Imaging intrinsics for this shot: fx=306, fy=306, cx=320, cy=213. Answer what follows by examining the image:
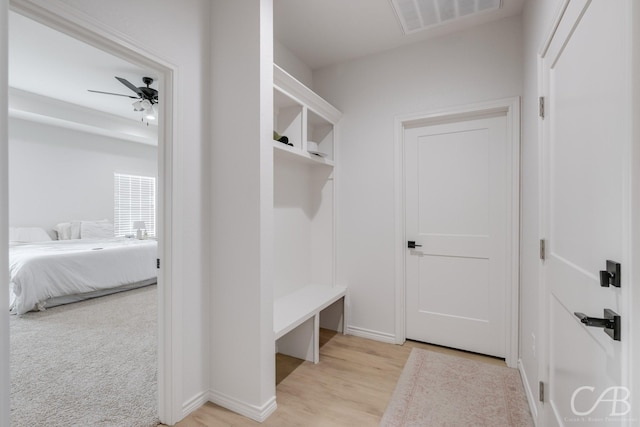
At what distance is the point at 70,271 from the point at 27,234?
6.45ft

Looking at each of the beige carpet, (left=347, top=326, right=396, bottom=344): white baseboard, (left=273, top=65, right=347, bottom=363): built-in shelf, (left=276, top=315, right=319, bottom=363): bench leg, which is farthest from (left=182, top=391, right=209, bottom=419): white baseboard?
(left=347, top=326, right=396, bottom=344): white baseboard

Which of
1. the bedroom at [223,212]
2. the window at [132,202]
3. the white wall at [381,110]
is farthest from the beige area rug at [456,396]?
the window at [132,202]

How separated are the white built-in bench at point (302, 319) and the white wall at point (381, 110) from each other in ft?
1.41

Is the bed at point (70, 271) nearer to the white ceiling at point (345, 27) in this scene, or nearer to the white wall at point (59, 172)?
the white wall at point (59, 172)

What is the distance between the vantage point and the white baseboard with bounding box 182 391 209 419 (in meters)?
1.82

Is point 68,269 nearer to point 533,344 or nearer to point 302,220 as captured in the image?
point 302,220

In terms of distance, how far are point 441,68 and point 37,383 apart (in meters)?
3.93

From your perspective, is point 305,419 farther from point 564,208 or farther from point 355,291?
point 564,208

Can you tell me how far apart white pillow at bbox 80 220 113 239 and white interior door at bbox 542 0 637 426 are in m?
6.85

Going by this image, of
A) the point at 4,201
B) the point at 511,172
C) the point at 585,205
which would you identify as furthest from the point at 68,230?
the point at 585,205

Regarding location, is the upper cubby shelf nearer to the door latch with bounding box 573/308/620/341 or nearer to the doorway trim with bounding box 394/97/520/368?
the doorway trim with bounding box 394/97/520/368

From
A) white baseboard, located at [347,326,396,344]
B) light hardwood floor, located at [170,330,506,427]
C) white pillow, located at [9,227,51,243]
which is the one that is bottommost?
light hardwood floor, located at [170,330,506,427]

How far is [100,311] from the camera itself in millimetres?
3736

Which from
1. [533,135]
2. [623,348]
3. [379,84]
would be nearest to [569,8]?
[533,135]
